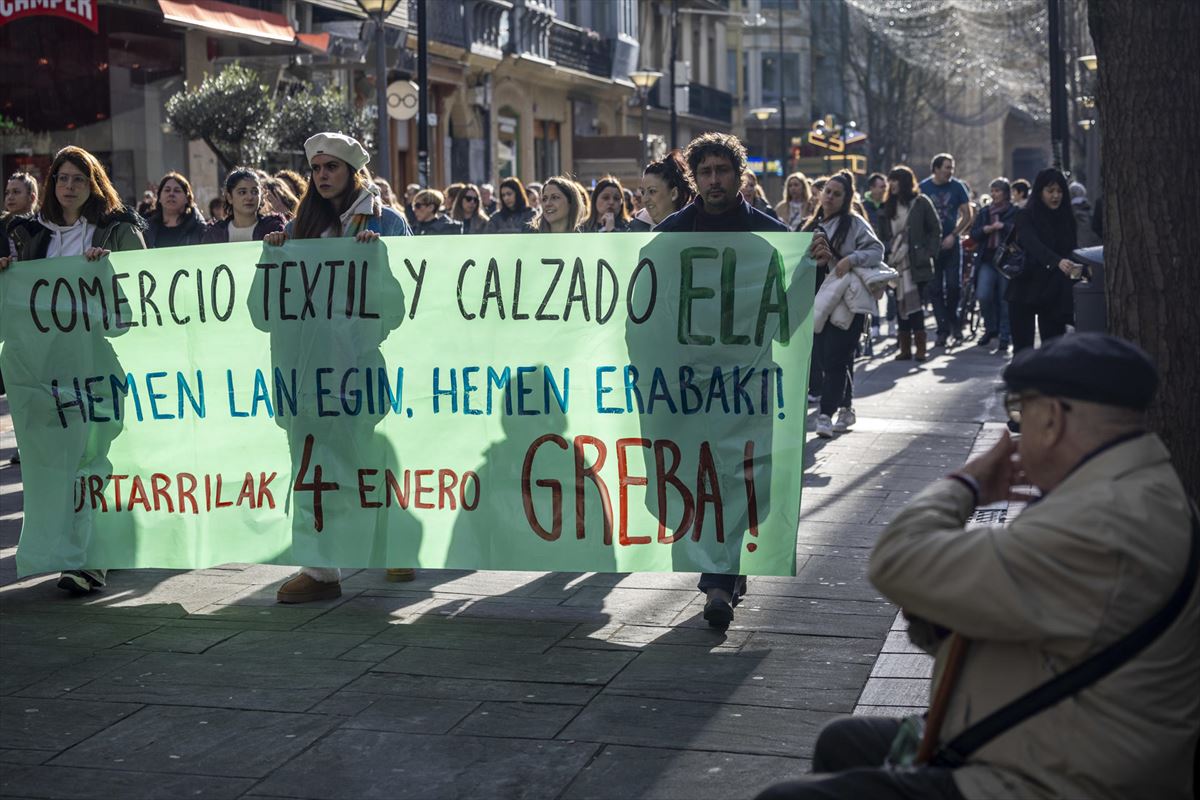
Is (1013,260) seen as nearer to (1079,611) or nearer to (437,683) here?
(437,683)

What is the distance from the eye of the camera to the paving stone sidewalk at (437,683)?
4828mm

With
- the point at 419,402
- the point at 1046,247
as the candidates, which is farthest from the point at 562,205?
the point at 1046,247

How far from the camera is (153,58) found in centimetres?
2352

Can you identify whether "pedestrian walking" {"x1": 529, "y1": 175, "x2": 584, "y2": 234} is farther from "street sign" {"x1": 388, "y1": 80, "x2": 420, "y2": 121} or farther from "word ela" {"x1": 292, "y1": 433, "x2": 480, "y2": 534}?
"street sign" {"x1": 388, "y1": 80, "x2": 420, "y2": 121}

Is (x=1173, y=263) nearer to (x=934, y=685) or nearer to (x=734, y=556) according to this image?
(x=934, y=685)

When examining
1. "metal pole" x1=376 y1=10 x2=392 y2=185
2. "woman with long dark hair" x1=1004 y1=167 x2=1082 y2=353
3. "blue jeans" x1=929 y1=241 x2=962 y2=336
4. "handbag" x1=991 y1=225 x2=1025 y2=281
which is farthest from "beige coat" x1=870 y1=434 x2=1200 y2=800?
"metal pole" x1=376 y1=10 x2=392 y2=185

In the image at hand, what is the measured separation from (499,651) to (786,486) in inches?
46.2

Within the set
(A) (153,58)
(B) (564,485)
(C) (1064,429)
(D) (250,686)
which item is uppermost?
(A) (153,58)

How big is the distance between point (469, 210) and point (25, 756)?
45.9 ft

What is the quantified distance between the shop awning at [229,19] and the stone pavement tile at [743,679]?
17.2 m

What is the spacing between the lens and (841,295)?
39.8 feet

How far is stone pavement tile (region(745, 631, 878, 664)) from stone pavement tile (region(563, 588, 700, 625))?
1.48ft

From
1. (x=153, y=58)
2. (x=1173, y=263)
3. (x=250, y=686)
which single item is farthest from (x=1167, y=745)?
(x=153, y=58)

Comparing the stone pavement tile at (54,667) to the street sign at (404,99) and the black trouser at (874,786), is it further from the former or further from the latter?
the street sign at (404,99)
